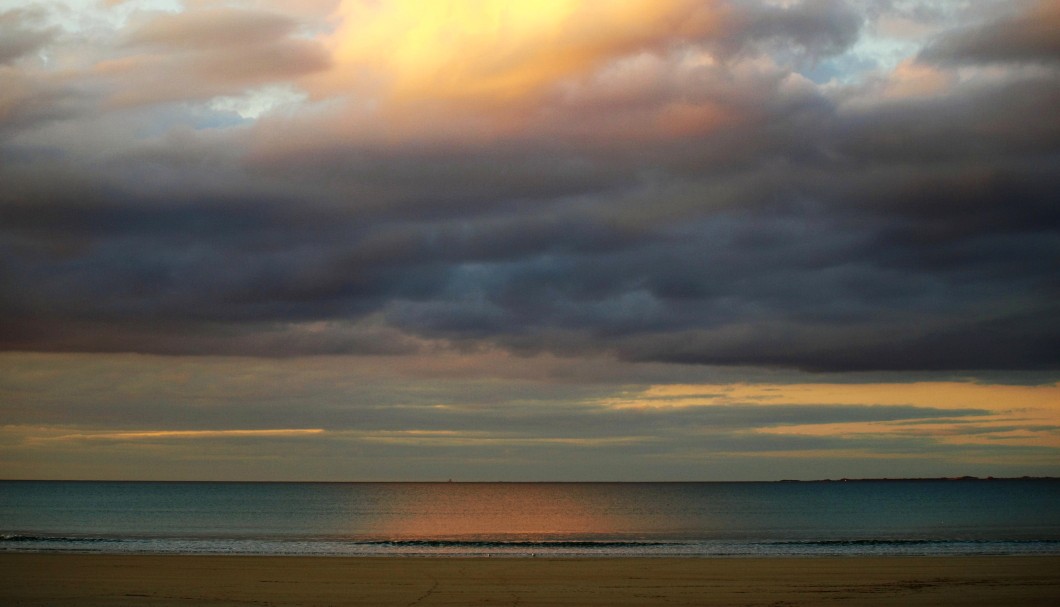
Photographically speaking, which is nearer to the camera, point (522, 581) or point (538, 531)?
point (522, 581)

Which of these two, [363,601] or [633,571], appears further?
[633,571]

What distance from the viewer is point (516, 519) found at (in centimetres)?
8925

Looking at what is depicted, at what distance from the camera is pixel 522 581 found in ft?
93.9

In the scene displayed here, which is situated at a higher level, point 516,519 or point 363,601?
point 363,601

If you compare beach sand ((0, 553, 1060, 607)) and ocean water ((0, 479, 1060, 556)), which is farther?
ocean water ((0, 479, 1060, 556))

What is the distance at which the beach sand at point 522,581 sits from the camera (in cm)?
2488

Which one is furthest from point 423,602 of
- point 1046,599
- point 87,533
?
point 87,533

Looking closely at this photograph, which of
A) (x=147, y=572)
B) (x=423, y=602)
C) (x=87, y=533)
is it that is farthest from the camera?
(x=87, y=533)

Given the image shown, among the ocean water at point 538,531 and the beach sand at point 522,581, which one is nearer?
the beach sand at point 522,581

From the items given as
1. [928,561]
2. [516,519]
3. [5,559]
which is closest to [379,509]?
[516,519]

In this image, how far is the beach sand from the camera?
24.9 meters

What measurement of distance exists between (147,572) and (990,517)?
83830 millimetres

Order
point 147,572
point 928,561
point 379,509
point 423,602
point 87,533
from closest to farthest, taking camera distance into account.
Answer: point 423,602
point 147,572
point 928,561
point 87,533
point 379,509

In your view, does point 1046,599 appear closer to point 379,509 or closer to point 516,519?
point 516,519
